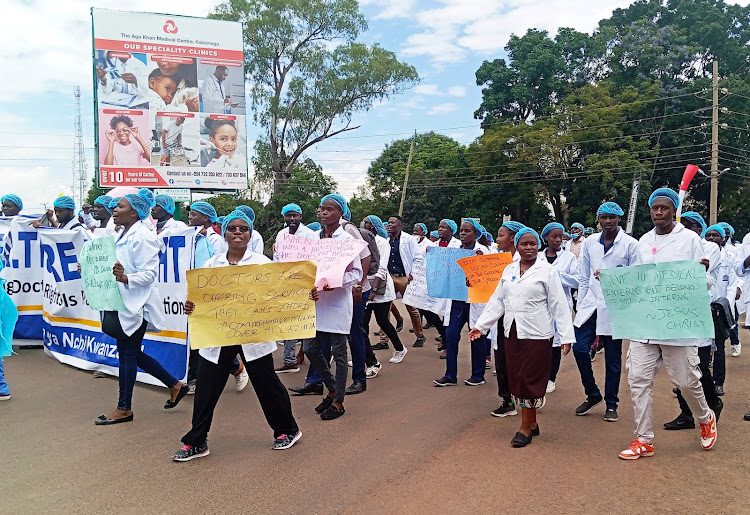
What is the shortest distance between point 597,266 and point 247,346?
352cm

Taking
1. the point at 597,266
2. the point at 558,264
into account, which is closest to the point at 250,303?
the point at 597,266

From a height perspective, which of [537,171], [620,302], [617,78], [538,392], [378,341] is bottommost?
[378,341]

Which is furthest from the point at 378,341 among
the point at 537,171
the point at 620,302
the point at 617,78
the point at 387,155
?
the point at 387,155

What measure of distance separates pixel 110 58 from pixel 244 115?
15.0 feet

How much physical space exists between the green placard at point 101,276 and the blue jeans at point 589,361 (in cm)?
442

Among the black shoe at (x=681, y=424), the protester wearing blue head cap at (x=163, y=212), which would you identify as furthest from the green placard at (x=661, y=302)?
the protester wearing blue head cap at (x=163, y=212)

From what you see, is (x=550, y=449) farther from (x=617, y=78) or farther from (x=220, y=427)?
(x=617, y=78)

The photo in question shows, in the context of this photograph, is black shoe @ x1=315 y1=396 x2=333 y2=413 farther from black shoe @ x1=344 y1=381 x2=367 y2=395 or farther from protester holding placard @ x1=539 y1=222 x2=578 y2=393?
protester holding placard @ x1=539 y1=222 x2=578 y2=393

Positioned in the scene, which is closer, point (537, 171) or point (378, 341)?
point (378, 341)

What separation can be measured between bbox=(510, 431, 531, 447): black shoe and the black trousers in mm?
1848

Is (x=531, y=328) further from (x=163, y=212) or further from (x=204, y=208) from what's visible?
(x=163, y=212)

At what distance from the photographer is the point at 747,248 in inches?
331

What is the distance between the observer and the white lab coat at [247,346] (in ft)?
15.6

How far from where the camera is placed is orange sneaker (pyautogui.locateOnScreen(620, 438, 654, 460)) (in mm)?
4840
